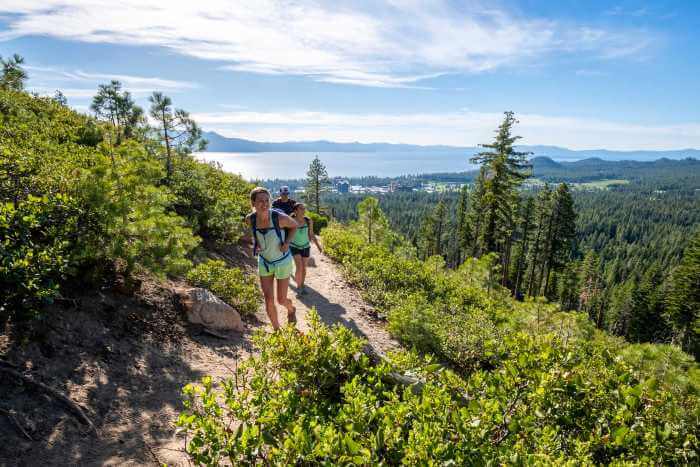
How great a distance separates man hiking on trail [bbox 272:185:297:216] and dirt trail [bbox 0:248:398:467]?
7.72 feet

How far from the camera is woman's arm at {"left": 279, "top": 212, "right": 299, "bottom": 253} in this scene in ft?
17.7

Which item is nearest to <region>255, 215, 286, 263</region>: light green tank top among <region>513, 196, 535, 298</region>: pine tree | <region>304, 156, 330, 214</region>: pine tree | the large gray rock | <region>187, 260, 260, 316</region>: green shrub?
the large gray rock

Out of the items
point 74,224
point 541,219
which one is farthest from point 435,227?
point 74,224

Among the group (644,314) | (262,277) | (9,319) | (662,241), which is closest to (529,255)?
(644,314)

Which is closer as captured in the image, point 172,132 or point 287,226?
point 287,226

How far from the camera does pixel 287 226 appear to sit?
5418 millimetres

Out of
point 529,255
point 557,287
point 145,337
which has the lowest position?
point 557,287

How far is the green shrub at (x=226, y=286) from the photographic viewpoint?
6.75m

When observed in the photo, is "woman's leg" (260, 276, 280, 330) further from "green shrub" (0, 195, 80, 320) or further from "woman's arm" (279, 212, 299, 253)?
"green shrub" (0, 195, 80, 320)

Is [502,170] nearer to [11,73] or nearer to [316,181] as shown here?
[316,181]

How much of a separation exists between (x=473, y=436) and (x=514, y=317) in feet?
28.2

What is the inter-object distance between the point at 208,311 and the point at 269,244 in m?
1.67

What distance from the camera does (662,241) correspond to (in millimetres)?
114000

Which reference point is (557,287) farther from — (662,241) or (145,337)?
(662,241)
